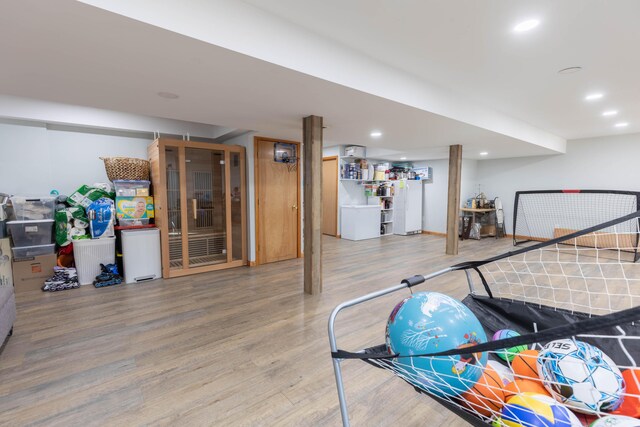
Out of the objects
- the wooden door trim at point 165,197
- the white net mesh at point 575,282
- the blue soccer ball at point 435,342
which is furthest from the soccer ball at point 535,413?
the wooden door trim at point 165,197

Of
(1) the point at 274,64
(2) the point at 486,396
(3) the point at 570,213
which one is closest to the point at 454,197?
(3) the point at 570,213

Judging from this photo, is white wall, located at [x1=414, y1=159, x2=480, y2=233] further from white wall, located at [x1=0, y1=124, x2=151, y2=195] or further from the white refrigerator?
white wall, located at [x1=0, y1=124, x2=151, y2=195]

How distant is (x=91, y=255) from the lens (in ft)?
13.0

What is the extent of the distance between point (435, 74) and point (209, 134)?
424 centimetres

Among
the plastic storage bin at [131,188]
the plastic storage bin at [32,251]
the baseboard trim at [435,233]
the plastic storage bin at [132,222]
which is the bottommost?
the baseboard trim at [435,233]

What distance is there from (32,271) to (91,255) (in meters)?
0.64

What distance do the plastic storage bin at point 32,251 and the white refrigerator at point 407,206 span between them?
286 inches

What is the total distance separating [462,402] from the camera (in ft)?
3.68

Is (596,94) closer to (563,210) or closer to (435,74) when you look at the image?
(435,74)

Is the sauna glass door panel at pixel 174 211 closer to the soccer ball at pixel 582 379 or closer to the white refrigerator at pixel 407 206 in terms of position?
the soccer ball at pixel 582 379

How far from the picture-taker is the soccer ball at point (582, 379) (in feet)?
3.16

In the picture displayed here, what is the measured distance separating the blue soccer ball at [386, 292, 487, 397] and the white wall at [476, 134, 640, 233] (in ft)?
25.4

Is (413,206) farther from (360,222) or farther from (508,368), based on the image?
(508,368)

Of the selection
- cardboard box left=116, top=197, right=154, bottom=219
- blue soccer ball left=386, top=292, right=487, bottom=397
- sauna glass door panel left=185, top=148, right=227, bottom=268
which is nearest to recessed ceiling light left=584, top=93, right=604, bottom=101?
blue soccer ball left=386, top=292, right=487, bottom=397
